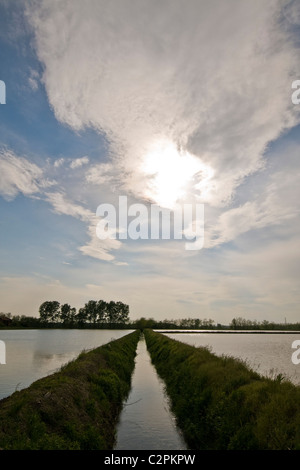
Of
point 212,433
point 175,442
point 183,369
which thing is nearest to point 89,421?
point 175,442

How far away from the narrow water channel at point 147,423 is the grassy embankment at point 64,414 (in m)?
0.56

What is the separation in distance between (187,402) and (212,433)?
4.14 meters

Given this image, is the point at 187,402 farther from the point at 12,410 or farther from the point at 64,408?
the point at 12,410

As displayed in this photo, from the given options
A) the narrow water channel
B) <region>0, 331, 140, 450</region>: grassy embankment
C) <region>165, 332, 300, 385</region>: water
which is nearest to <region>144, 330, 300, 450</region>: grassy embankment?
the narrow water channel

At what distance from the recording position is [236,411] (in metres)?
10.6

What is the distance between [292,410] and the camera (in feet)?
29.7

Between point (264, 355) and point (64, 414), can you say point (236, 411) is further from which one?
point (264, 355)

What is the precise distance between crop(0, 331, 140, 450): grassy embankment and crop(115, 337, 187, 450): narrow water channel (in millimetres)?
556

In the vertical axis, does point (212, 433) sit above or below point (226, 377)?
below

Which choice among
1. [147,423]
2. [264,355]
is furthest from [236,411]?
[264,355]

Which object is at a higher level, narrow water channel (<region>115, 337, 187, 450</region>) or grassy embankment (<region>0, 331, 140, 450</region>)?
grassy embankment (<region>0, 331, 140, 450</region>)

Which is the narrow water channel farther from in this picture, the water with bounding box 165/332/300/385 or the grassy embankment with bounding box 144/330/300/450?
the water with bounding box 165/332/300/385

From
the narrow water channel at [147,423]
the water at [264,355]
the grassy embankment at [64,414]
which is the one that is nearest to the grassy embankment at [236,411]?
the narrow water channel at [147,423]

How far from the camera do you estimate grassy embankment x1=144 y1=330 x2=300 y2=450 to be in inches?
337
